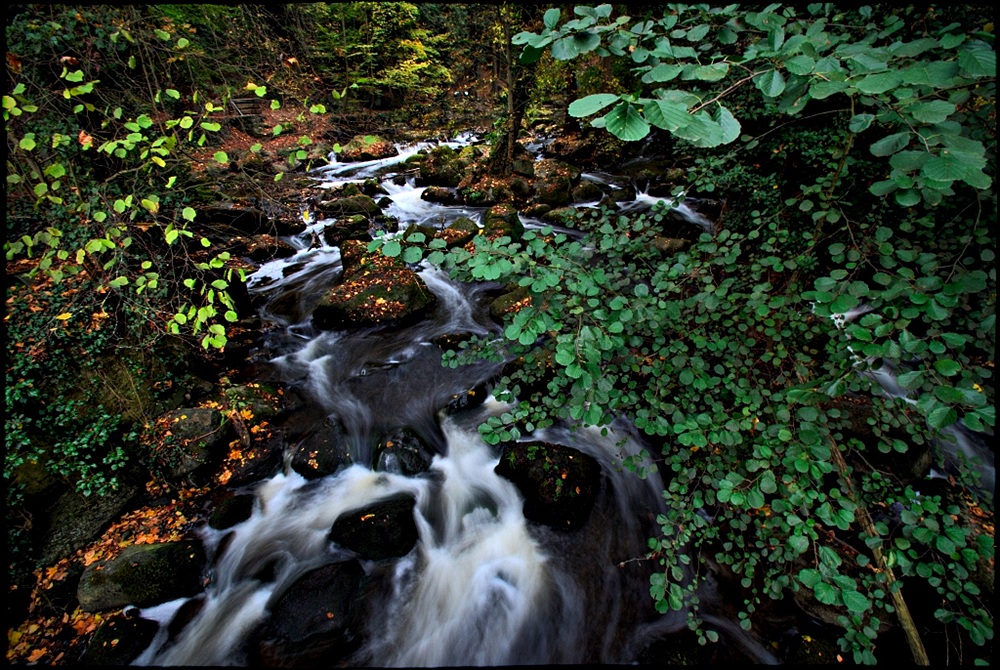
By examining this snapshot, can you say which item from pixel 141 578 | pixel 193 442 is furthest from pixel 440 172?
pixel 141 578

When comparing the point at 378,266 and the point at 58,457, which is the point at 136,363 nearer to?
the point at 58,457

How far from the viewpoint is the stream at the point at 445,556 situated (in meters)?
3.34

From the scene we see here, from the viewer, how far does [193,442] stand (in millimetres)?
4203

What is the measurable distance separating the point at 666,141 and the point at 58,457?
14.3 metres

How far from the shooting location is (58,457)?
374 cm

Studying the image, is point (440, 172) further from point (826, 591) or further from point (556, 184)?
point (826, 591)

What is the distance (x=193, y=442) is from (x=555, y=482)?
3.90 meters

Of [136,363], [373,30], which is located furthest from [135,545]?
[373,30]

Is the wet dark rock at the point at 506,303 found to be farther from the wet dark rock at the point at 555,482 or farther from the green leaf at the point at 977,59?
the green leaf at the point at 977,59

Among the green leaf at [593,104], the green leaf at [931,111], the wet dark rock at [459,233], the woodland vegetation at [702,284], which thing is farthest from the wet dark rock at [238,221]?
the green leaf at [931,111]

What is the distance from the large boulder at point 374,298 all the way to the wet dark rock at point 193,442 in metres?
2.38

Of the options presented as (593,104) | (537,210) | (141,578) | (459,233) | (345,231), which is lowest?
(141,578)

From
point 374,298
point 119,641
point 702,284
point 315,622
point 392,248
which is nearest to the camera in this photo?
point 392,248

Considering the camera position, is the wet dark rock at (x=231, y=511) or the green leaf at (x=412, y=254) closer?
the green leaf at (x=412, y=254)
